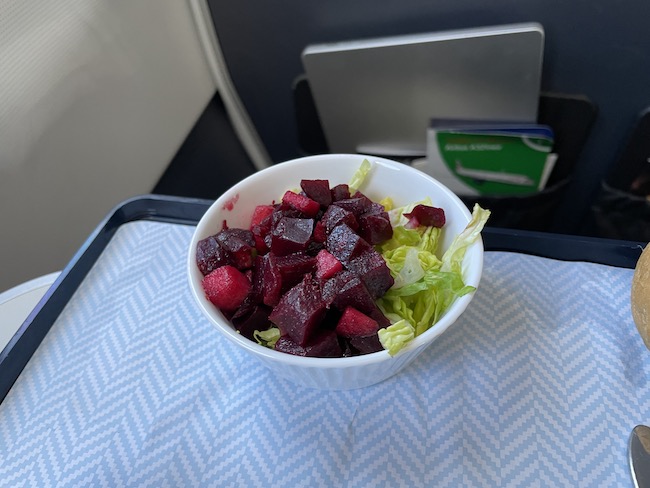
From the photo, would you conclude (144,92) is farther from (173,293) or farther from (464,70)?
(464,70)

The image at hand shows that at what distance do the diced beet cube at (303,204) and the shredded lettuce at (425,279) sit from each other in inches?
3.4

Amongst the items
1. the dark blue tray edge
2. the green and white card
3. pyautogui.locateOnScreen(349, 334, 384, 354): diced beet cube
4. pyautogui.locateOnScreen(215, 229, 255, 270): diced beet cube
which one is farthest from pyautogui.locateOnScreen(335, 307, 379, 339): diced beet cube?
the green and white card

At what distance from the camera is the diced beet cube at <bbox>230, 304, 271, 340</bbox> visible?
49cm

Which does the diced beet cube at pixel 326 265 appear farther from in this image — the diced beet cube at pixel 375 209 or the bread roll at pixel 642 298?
the bread roll at pixel 642 298

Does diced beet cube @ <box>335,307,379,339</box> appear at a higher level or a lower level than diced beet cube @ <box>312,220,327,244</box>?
lower

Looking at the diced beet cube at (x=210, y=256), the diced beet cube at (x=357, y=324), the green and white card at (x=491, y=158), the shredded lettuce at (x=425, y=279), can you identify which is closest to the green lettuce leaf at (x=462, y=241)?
the shredded lettuce at (x=425, y=279)

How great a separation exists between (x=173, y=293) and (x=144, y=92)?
40 cm

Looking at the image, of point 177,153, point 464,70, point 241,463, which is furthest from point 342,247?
point 177,153

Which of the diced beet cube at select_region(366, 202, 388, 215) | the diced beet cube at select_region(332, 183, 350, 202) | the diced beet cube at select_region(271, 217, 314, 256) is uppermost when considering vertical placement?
the diced beet cube at select_region(271, 217, 314, 256)

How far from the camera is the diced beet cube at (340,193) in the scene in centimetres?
57

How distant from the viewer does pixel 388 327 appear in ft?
1.50

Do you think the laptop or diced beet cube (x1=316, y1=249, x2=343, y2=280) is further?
the laptop

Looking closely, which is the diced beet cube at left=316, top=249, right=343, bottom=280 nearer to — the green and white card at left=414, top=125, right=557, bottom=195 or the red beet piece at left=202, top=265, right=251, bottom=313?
the red beet piece at left=202, top=265, right=251, bottom=313

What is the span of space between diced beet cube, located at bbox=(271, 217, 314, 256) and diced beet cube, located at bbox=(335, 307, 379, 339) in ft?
0.28
